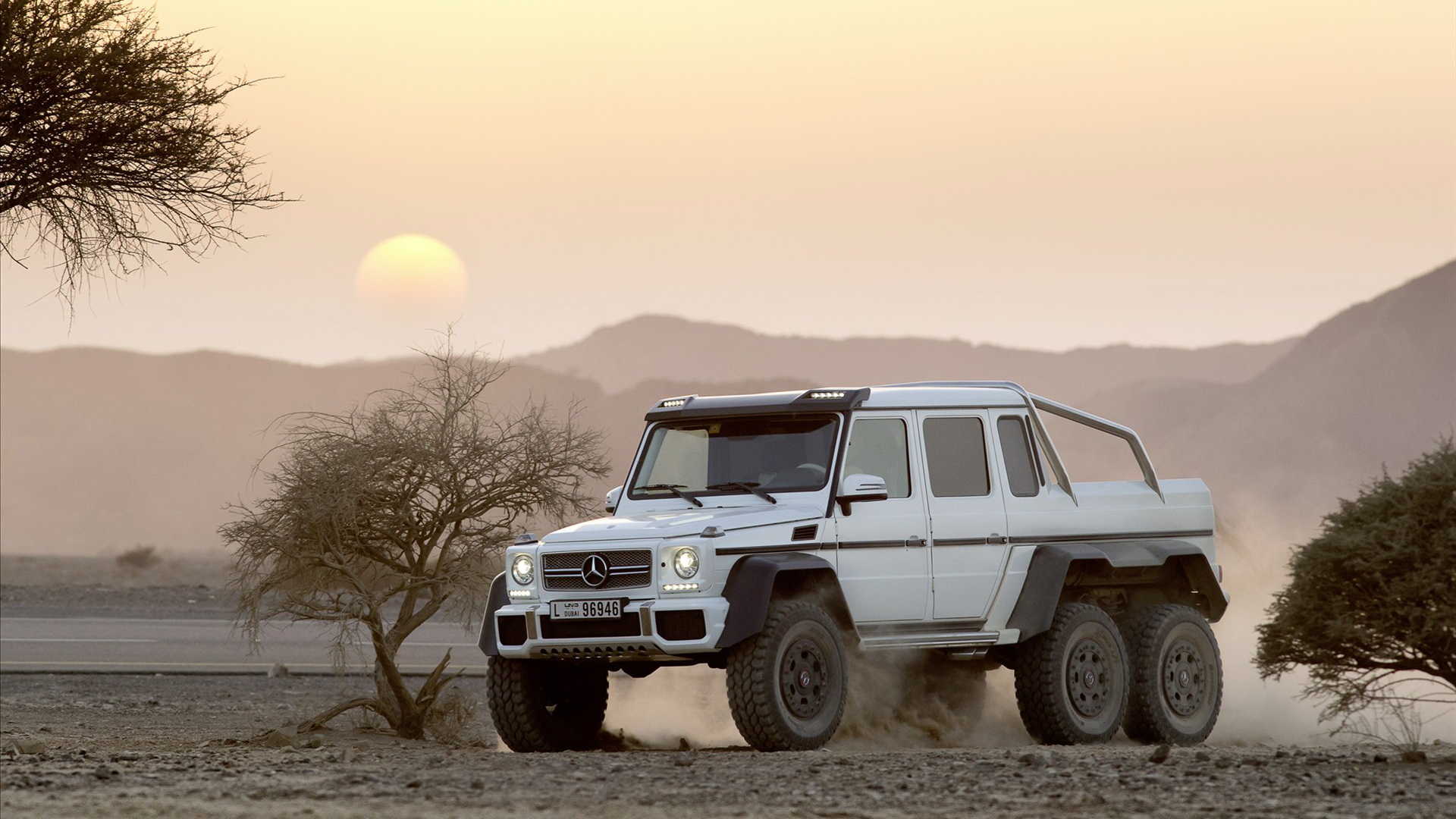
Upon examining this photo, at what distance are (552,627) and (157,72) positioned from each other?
818 cm

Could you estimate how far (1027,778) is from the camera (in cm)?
1133

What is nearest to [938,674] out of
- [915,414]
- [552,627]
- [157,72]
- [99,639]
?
[915,414]

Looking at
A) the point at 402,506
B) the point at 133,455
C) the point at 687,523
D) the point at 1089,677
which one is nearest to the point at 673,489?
the point at 687,523

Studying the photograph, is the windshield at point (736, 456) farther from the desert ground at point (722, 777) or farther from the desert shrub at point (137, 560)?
the desert shrub at point (137, 560)

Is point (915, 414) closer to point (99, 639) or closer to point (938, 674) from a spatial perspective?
point (938, 674)

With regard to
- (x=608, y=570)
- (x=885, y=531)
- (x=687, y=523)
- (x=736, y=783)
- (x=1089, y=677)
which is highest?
(x=687, y=523)

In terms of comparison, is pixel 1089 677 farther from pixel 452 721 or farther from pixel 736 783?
pixel 452 721

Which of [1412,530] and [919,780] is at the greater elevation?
[1412,530]

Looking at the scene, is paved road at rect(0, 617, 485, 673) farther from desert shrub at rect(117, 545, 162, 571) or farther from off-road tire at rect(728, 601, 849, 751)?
desert shrub at rect(117, 545, 162, 571)

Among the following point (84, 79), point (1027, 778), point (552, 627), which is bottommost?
point (1027, 778)

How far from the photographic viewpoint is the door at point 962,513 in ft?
46.6

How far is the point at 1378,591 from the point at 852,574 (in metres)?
4.66

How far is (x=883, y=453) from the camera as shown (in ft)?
46.4

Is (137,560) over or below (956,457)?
over
